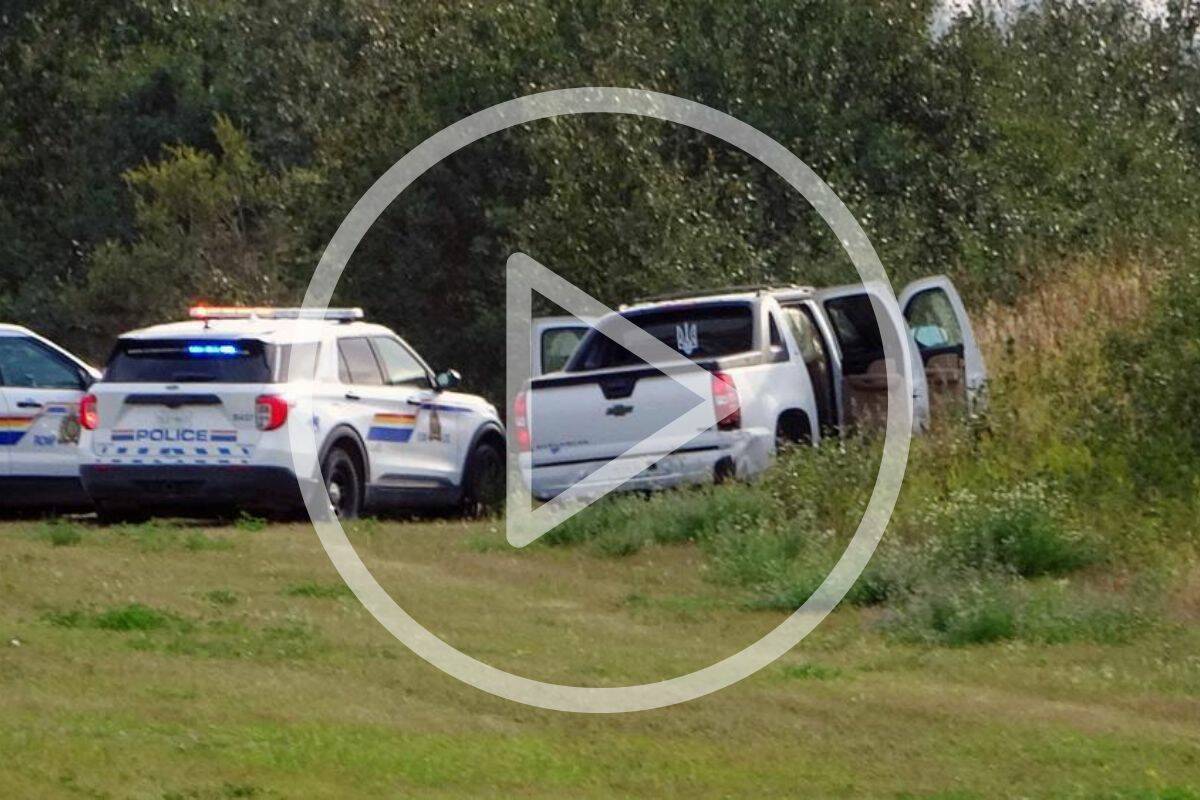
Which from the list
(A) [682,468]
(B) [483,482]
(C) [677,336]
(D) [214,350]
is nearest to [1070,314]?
A: (C) [677,336]

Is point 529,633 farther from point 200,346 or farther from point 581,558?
point 200,346

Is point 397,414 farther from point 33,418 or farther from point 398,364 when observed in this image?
point 33,418

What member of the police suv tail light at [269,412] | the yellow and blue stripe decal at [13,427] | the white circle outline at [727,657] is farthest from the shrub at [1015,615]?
the yellow and blue stripe decal at [13,427]

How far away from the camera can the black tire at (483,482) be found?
56.0ft

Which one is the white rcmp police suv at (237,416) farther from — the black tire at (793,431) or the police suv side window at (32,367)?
the black tire at (793,431)

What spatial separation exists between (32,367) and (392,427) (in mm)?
2890

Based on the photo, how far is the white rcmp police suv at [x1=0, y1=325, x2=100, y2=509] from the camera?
15523 mm

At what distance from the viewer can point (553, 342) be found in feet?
56.0

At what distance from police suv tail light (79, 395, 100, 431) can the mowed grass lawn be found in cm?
237

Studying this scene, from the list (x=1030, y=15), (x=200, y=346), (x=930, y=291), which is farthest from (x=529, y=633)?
(x=1030, y=15)

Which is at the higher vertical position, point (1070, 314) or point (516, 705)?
point (1070, 314)

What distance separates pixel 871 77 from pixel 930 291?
903 cm

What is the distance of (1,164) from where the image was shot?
3472 centimetres

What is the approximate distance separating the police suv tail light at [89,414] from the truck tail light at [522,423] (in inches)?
123
